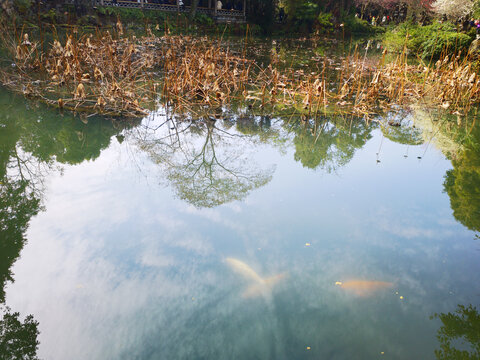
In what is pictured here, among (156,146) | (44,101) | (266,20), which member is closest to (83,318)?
(156,146)

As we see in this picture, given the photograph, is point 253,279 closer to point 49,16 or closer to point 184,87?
point 184,87

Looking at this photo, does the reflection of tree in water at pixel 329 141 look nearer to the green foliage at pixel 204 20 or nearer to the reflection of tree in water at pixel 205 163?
the reflection of tree in water at pixel 205 163

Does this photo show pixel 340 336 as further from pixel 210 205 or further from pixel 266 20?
pixel 266 20

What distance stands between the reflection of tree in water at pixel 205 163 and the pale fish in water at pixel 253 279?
1.00 metres

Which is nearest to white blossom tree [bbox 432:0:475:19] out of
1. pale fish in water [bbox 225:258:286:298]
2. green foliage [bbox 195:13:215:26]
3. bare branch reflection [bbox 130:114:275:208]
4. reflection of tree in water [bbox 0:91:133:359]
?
green foliage [bbox 195:13:215:26]

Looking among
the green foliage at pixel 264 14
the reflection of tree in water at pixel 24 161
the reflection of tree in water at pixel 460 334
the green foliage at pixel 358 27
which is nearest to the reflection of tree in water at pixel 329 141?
the reflection of tree in water at pixel 460 334

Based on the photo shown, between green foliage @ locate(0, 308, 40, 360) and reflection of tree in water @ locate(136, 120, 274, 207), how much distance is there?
6.14 feet

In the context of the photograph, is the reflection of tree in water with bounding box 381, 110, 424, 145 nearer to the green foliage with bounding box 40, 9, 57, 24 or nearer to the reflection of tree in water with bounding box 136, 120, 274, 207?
the reflection of tree in water with bounding box 136, 120, 274, 207

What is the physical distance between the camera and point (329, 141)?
18.4 feet

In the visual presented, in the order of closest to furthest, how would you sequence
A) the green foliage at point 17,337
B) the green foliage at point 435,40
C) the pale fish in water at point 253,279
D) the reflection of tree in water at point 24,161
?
1. the green foliage at point 17,337
2. the reflection of tree in water at point 24,161
3. the pale fish in water at point 253,279
4. the green foliage at point 435,40

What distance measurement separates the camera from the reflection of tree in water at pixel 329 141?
4953 millimetres

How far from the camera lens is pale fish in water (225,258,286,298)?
272cm

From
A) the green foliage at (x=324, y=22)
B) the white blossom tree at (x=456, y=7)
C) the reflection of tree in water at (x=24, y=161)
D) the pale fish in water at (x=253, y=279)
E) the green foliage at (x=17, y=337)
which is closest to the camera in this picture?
the green foliage at (x=17, y=337)

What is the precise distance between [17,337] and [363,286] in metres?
2.48
